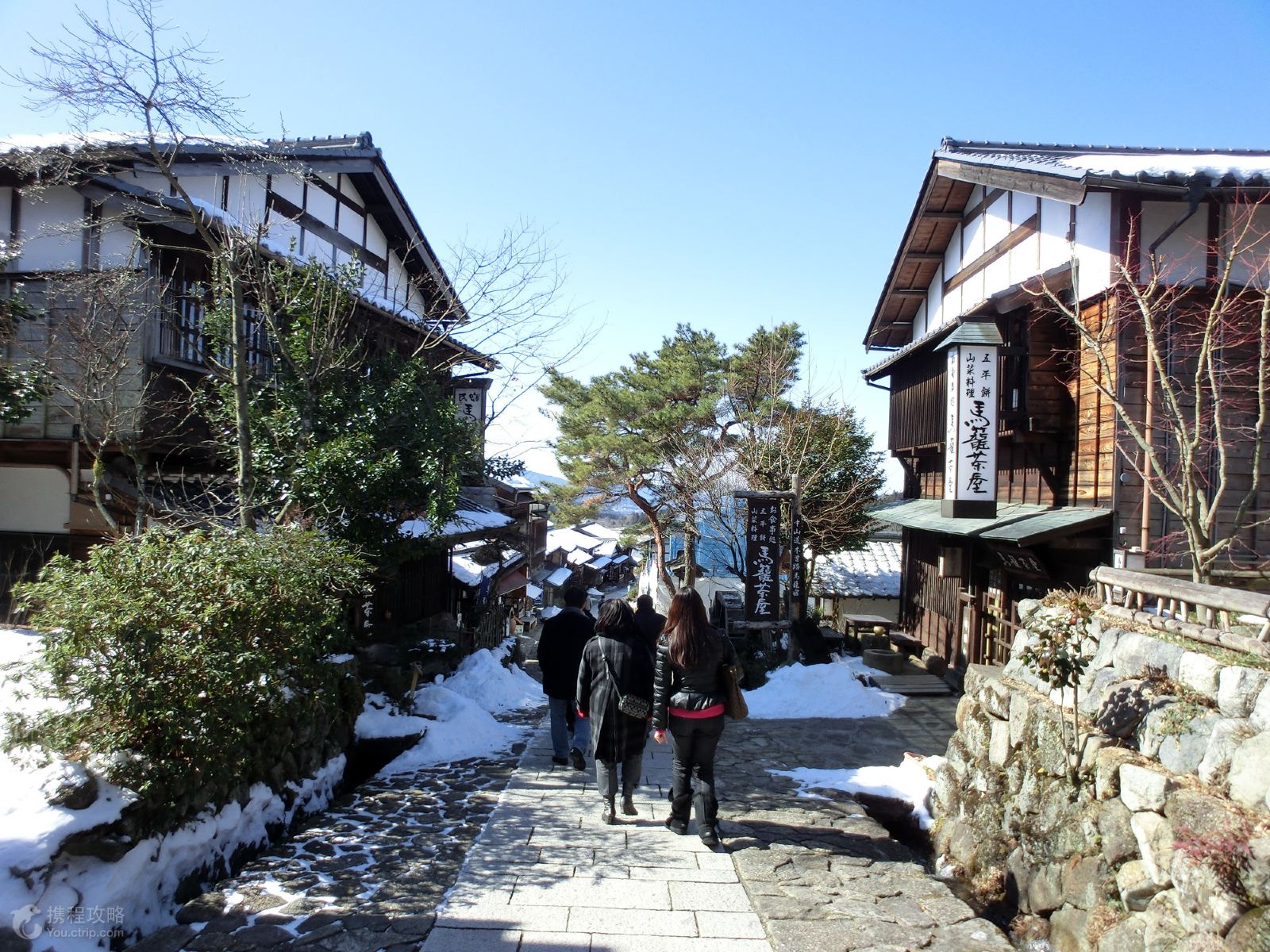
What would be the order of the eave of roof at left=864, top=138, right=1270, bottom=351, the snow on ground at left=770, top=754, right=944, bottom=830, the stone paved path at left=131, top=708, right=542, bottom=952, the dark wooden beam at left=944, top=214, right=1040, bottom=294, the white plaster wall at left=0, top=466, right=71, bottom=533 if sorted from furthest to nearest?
the dark wooden beam at left=944, top=214, right=1040, bottom=294 → the white plaster wall at left=0, top=466, right=71, bottom=533 → the eave of roof at left=864, top=138, right=1270, bottom=351 → the snow on ground at left=770, top=754, right=944, bottom=830 → the stone paved path at left=131, top=708, right=542, bottom=952

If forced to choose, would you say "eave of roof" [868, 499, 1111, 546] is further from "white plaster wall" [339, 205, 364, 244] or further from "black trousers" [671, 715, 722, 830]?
"white plaster wall" [339, 205, 364, 244]

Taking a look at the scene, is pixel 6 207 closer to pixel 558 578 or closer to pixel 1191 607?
pixel 1191 607

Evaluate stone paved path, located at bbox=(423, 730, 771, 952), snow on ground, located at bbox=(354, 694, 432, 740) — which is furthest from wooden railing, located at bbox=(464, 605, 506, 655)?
stone paved path, located at bbox=(423, 730, 771, 952)

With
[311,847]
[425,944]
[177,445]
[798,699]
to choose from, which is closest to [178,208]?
[177,445]

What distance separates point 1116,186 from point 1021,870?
8663 millimetres

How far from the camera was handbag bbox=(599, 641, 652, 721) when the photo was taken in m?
6.16

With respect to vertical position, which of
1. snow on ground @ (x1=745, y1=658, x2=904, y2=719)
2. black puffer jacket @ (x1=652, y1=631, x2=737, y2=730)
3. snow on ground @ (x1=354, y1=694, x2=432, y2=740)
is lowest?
snow on ground @ (x1=745, y1=658, x2=904, y2=719)

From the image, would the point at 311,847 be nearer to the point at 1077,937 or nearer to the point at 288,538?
the point at 288,538

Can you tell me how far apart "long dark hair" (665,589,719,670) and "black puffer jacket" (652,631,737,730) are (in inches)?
2.1

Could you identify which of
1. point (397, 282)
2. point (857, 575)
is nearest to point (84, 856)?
point (397, 282)

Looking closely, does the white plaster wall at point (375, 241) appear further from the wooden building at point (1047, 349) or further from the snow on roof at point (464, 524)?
the wooden building at point (1047, 349)

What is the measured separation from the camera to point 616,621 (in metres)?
6.36

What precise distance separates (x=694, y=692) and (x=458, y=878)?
2099mm

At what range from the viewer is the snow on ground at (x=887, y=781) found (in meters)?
8.20
